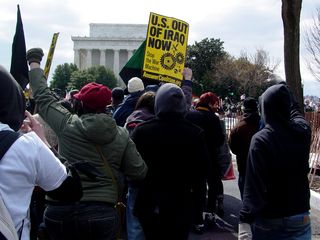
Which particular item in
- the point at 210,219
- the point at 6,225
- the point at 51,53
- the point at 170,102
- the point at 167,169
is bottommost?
the point at 210,219

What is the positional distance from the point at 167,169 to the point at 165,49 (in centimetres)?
468

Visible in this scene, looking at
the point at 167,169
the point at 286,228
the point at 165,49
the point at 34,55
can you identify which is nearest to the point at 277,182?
the point at 286,228

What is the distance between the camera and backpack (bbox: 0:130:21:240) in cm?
180

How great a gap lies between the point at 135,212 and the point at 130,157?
0.68 m

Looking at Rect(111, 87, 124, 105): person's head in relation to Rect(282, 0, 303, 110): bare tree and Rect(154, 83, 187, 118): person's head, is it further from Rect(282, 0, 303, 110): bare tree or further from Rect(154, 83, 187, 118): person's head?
Rect(282, 0, 303, 110): bare tree

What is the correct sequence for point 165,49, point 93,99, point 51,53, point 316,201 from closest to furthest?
1. point 93,99
2. point 51,53
3. point 316,201
4. point 165,49

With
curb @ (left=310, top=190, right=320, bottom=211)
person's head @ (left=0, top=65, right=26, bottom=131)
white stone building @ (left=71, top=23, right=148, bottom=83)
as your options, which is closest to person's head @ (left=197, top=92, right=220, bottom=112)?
curb @ (left=310, top=190, right=320, bottom=211)

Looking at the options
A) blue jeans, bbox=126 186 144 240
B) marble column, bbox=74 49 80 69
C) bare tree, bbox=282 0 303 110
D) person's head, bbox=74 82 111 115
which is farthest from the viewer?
marble column, bbox=74 49 80 69

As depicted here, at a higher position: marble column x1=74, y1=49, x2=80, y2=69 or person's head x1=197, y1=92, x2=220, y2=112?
marble column x1=74, y1=49, x2=80, y2=69

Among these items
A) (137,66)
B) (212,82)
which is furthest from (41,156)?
(212,82)

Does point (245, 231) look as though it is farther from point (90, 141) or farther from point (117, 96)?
point (117, 96)

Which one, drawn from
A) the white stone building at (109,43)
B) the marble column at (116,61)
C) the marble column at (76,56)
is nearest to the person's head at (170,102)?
the white stone building at (109,43)

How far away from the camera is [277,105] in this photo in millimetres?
3229

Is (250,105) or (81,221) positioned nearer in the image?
(81,221)
